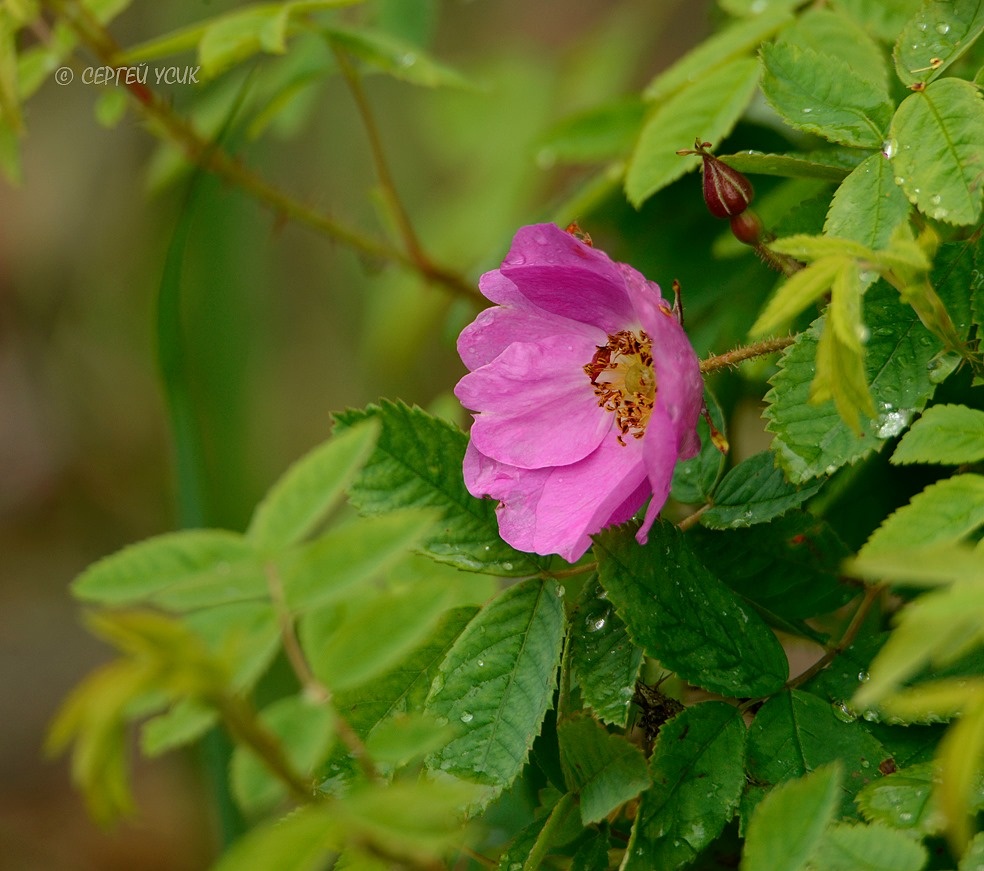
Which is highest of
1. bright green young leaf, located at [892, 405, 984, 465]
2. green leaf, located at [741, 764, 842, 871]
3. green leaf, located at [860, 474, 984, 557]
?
bright green young leaf, located at [892, 405, 984, 465]

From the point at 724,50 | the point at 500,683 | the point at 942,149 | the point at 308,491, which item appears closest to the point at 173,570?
the point at 308,491

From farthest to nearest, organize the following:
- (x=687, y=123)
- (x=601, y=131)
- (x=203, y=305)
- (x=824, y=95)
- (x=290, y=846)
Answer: (x=203, y=305), (x=601, y=131), (x=687, y=123), (x=824, y=95), (x=290, y=846)

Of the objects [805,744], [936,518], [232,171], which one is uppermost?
[232,171]

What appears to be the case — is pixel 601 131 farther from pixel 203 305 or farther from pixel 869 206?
pixel 203 305

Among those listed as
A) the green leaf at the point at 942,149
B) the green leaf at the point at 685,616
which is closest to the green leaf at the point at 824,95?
the green leaf at the point at 942,149

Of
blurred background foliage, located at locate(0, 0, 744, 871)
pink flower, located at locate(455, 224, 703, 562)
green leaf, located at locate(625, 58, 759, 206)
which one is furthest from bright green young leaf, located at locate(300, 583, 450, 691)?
blurred background foliage, located at locate(0, 0, 744, 871)

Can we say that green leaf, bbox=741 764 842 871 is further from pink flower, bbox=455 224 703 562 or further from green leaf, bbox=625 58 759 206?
green leaf, bbox=625 58 759 206

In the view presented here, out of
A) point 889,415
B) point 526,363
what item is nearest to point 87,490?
point 526,363
